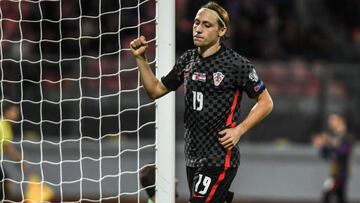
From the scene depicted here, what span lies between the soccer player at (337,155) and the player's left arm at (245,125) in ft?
22.1

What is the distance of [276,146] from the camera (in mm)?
12273

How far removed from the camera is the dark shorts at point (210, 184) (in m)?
4.74

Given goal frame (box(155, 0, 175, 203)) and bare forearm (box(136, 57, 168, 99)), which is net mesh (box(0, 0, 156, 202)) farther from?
bare forearm (box(136, 57, 168, 99))

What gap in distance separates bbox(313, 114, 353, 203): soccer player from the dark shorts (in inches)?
266

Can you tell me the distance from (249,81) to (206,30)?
1.19ft

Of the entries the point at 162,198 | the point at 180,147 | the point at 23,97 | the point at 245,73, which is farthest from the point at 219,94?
the point at 180,147

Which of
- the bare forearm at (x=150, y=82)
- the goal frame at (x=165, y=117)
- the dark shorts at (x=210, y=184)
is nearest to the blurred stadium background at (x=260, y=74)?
the goal frame at (x=165, y=117)

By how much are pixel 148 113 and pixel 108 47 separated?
3.37 feet

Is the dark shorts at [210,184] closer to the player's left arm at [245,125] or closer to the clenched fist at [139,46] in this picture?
the player's left arm at [245,125]

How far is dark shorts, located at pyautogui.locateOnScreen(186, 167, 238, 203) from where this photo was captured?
15.6 ft

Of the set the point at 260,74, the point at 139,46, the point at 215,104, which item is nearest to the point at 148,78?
the point at 139,46

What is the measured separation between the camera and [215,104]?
4.73m

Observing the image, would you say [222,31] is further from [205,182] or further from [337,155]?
[337,155]

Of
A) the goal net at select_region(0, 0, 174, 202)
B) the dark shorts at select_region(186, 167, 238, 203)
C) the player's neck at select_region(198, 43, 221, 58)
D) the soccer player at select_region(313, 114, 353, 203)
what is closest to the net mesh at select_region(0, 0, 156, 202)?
the goal net at select_region(0, 0, 174, 202)
